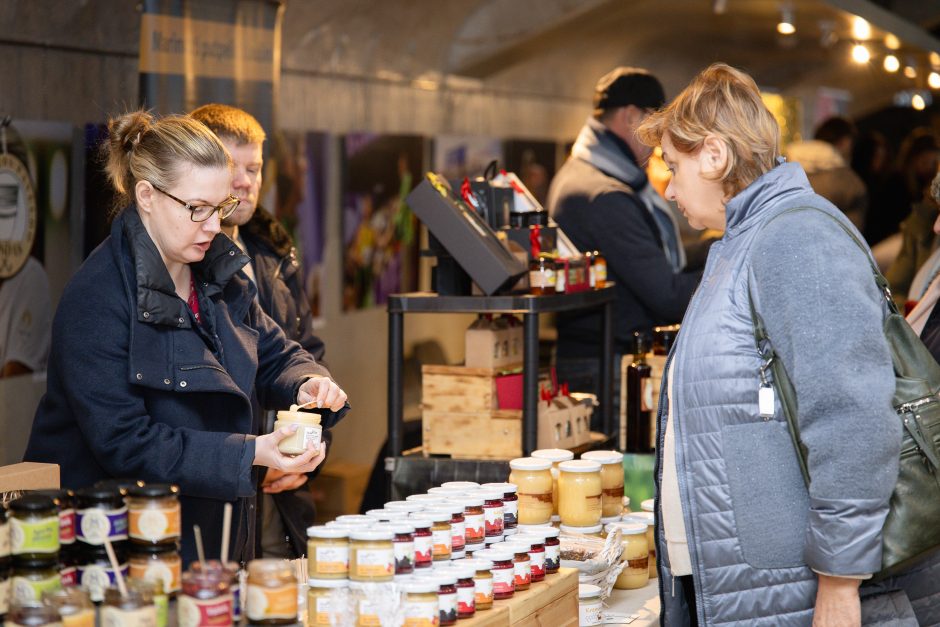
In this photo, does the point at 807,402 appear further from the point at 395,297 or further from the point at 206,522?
the point at 395,297

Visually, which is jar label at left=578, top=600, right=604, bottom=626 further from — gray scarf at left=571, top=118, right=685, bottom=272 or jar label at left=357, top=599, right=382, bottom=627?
gray scarf at left=571, top=118, right=685, bottom=272

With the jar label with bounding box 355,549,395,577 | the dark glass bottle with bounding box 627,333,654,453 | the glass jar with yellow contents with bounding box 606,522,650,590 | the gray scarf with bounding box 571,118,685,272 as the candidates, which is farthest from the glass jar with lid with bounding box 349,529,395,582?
the gray scarf with bounding box 571,118,685,272

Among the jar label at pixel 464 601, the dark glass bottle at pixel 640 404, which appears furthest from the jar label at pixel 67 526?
the dark glass bottle at pixel 640 404

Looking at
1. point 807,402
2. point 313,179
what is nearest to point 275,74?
point 313,179

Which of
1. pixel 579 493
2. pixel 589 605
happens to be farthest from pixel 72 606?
pixel 579 493

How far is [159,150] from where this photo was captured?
2.77 meters

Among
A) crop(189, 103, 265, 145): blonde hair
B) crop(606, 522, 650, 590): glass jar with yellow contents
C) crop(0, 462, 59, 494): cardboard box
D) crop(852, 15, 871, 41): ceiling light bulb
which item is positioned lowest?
crop(606, 522, 650, 590): glass jar with yellow contents

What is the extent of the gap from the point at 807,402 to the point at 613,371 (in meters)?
2.24

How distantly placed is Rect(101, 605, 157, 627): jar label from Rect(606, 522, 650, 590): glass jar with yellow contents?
69.9 inches

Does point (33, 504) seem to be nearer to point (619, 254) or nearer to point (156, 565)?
point (156, 565)

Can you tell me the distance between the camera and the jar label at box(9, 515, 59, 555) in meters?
2.04

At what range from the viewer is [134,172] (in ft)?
9.16

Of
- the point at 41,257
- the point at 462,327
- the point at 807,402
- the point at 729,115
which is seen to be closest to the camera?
the point at 807,402

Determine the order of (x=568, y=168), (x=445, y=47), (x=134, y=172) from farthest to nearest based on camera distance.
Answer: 1. (x=445, y=47)
2. (x=568, y=168)
3. (x=134, y=172)
